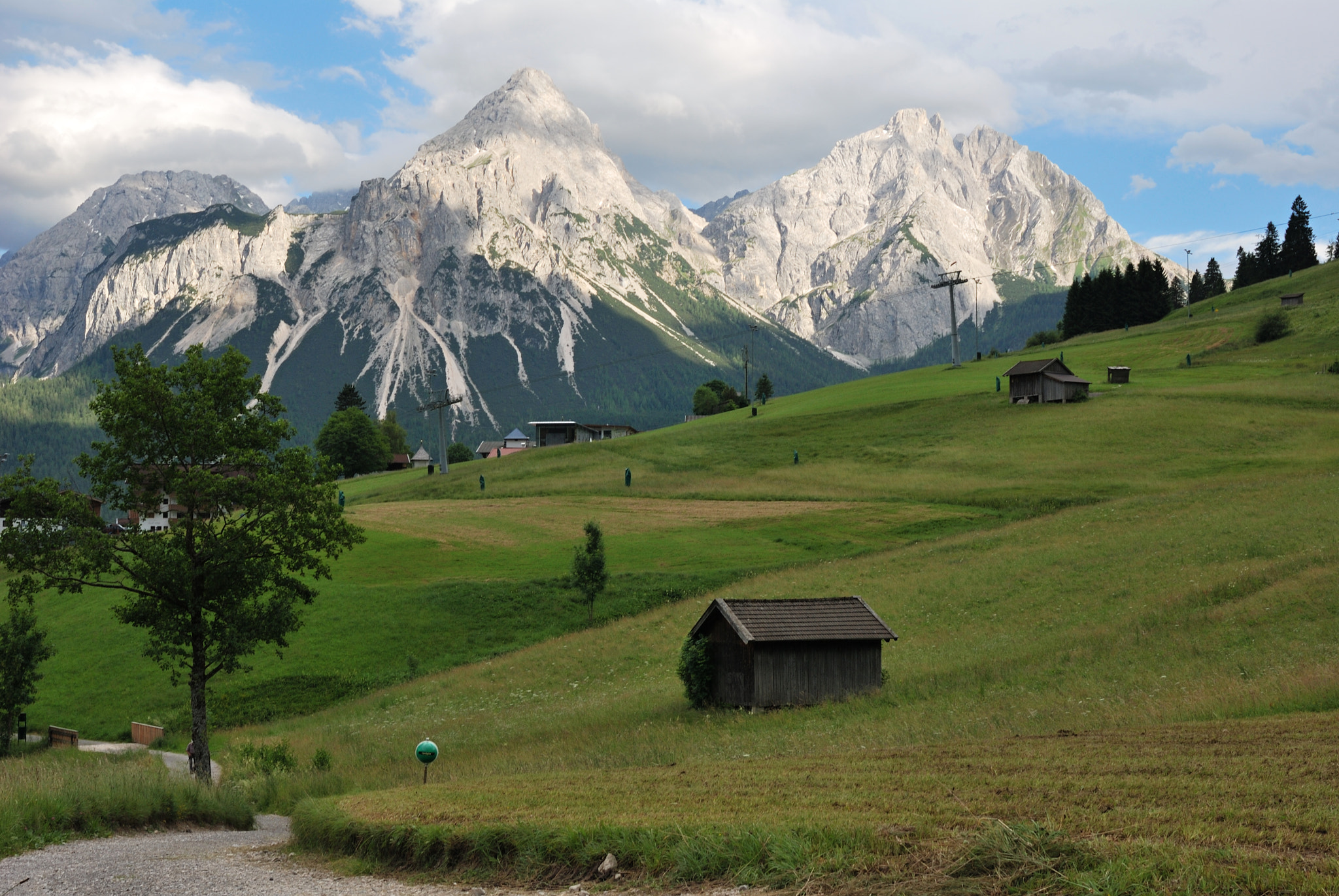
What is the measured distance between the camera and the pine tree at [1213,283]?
186 m

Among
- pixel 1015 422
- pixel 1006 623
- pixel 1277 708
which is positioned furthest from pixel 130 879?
pixel 1015 422

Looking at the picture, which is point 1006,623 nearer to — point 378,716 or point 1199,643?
point 1199,643

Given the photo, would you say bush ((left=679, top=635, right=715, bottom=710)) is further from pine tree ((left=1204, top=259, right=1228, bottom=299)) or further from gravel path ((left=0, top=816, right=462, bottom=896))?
pine tree ((left=1204, top=259, right=1228, bottom=299))

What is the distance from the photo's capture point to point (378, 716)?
38.3 m

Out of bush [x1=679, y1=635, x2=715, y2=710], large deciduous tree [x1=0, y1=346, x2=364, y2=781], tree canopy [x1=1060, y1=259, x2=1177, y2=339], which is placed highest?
tree canopy [x1=1060, y1=259, x2=1177, y2=339]

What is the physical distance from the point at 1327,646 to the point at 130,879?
30687 mm

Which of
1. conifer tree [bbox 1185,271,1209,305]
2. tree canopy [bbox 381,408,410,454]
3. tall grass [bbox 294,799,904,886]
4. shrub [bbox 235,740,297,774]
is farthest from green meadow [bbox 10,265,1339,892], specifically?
tree canopy [bbox 381,408,410,454]

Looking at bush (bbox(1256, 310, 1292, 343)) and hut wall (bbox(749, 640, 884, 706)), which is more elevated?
bush (bbox(1256, 310, 1292, 343))

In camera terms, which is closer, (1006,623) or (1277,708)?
(1277,708)

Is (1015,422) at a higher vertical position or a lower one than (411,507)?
higher

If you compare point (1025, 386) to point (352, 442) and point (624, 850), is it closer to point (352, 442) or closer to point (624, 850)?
point (352, 442)

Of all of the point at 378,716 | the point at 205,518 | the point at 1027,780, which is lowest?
the point at 378,716

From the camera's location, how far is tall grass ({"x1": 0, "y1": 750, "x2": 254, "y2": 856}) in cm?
1645

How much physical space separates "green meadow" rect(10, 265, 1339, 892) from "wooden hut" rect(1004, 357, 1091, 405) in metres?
3.01
